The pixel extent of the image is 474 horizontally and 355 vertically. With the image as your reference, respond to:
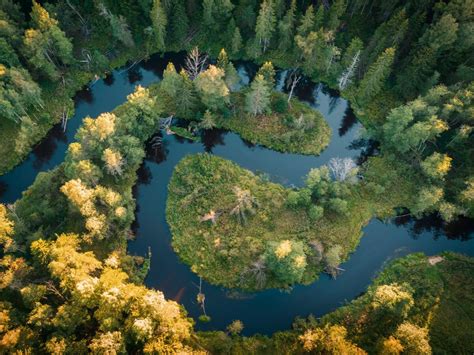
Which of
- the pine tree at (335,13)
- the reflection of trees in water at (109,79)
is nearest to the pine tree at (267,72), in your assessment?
the pine tree at (335,13)

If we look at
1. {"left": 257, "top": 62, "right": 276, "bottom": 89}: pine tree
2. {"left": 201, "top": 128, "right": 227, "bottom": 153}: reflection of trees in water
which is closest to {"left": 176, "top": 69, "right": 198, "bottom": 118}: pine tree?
{"left": 201, "top": 128, "right": 227, "bottom": 153}: reflection of trees in water

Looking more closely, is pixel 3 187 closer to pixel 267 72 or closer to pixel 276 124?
pixel 276 124

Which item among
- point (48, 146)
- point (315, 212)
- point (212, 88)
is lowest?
point (48, 146)

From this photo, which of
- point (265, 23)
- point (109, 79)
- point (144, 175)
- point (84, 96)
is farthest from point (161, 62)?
point (144, 175)

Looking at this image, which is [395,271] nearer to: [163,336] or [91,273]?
[163,336]

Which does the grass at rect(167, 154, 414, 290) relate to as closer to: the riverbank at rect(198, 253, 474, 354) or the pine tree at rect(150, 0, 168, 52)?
the riverbank at rect(198, 253, 474, 354)

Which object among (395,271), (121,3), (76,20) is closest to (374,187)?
(395,271)

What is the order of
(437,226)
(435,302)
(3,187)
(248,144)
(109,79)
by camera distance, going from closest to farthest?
(435,302)
(437,226)
(3,187)
(248,144)
(109,79)
